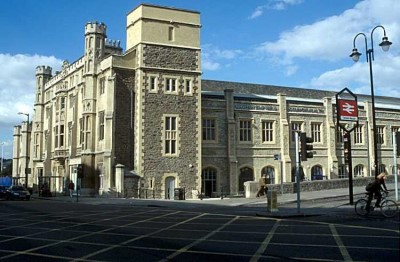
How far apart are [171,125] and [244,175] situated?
29.4 ft

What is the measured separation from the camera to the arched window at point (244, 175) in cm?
Result: 4228

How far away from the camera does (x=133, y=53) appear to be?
3931 cm

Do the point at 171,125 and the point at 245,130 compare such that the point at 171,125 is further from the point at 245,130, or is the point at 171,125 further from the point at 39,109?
the point at 39,109

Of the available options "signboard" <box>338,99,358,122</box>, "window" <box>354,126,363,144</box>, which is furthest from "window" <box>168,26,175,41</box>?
"window" <box>354,126,363,144</box>

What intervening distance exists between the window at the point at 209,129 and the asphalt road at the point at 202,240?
79.2ft

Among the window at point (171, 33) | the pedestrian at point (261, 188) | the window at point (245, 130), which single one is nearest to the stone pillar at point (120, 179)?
the pedestrian at point (261, 188)

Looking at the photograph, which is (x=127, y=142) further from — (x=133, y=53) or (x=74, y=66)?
(x=74, y=66)

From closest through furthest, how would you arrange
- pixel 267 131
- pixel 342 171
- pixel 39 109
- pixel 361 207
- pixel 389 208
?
pixel 389 208, pixel 361 207, pixel 267 131, pixel 342 171, pixel 39 109

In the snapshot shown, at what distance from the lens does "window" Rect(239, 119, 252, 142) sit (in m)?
43.0

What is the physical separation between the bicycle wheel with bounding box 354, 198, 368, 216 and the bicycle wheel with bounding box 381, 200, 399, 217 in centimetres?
69

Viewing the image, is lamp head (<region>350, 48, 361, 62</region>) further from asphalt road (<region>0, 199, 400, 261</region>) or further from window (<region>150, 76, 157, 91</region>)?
window (<region>150, 76, 157, 91</region>)

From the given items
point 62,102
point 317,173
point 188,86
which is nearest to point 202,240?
point 188,86

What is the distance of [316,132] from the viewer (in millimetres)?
47438

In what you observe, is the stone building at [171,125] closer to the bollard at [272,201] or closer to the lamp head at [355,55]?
the lamp head at [355,55]
